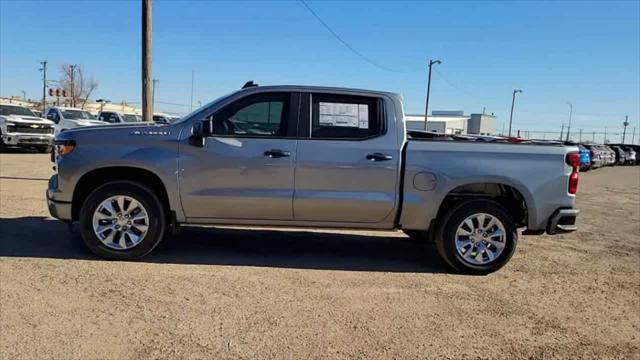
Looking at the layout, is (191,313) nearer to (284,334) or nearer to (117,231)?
(284,334)

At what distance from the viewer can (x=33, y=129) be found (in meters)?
19.8

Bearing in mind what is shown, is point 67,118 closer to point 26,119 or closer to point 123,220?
point 26,119

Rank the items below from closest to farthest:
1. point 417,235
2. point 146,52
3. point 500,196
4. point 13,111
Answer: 1. point 500,196
2. point 417,235
3. point 146,52
4. point 13,111

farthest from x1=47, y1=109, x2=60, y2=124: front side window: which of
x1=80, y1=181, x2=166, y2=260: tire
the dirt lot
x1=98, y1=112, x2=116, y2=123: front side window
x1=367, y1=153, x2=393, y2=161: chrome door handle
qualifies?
x1=367, y1=153, x2=393, y2=161: chrome door handle

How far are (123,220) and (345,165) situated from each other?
96.4 inches

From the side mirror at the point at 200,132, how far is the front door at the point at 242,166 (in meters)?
0.06

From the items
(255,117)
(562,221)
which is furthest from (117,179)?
(562,221)

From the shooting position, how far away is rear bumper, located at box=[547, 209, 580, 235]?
5488mm

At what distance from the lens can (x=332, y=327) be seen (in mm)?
3898

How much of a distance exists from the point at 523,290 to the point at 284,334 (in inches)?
105

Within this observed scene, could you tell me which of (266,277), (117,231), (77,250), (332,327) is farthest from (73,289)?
(332,327)

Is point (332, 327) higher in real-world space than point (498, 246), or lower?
lower

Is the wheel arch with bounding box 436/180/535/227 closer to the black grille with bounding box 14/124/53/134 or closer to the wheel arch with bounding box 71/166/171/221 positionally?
the wheel arch with bounding box 71/166/171/221

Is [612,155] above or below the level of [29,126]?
above
